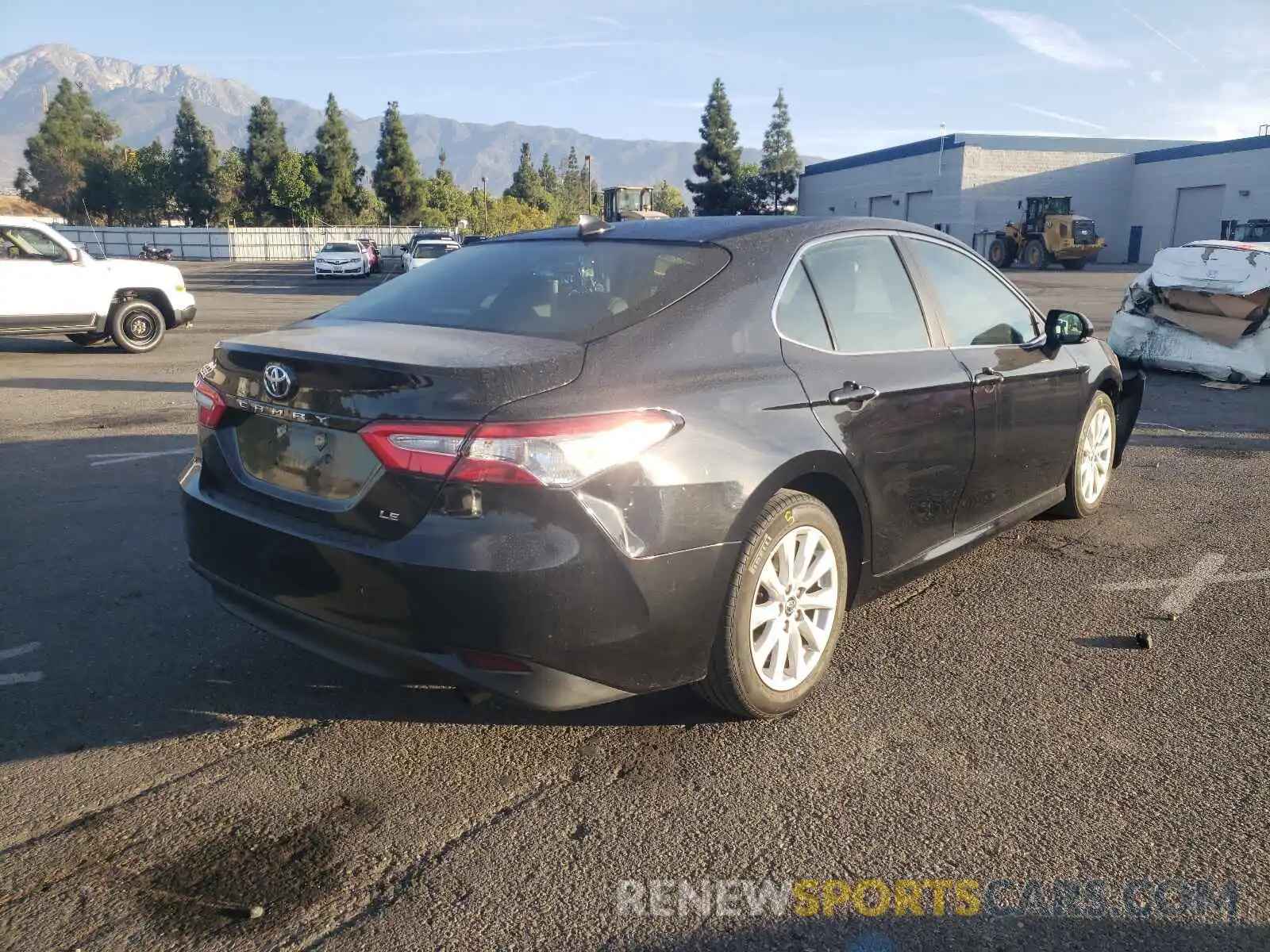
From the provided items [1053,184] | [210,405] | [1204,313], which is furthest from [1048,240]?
[210,405]

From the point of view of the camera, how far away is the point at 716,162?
277 ft

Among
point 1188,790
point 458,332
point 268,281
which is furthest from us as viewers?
point 268,281

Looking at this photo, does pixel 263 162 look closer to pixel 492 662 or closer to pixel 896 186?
pixel 896 186

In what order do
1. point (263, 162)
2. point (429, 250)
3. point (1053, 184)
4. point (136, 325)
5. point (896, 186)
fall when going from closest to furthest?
point (136, 325)
point (429, 250)
point (1053, 184)
point (896, 186)
point (263, 162)

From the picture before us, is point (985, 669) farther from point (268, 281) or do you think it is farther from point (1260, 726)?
point (268, 281)

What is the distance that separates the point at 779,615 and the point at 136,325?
42.1ft

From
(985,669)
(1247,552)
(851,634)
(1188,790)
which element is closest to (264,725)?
(851,634)

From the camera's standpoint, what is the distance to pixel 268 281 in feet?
127

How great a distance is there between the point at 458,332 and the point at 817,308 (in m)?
1.25

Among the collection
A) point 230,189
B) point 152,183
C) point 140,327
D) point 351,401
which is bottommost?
point 140,327

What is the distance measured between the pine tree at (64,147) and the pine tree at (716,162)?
54355 millimetres

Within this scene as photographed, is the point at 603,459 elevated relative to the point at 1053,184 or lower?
lower

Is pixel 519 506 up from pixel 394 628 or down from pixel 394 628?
up

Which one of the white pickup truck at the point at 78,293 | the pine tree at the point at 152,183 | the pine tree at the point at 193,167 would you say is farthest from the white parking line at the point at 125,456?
the pine tree at the point at 152,183
